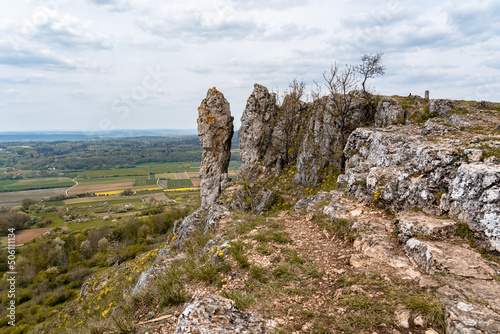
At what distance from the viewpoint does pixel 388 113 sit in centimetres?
1872

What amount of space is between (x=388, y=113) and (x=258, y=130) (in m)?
13.1

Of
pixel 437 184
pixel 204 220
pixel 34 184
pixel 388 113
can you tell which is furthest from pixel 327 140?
pixel 34 184

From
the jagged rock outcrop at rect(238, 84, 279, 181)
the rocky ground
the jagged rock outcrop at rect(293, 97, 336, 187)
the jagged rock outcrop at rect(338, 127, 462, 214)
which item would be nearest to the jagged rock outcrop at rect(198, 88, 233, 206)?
the jagged rock outcrop at rect(238, 84, 279, 181)

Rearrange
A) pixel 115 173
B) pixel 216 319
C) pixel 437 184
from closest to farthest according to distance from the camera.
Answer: pixel 216 319
pixel 437 184
pixel 115 173

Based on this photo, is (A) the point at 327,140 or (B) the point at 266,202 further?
(A) the point at 327,140

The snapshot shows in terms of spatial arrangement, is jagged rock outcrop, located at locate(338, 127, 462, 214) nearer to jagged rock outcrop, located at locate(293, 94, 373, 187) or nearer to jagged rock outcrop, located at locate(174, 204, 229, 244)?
jagged rock outcrop, located at locate(293, 94, 373, 187)

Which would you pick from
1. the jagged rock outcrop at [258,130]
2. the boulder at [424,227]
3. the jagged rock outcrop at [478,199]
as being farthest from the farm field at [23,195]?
the jagged rock outcrop at [478,199]

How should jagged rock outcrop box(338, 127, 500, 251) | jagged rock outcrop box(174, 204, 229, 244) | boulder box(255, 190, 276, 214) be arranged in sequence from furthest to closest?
boulder box(255, 190, 276, 214) < jagged rock outcrop box(174, 204, 229, 244) < jagged rock outcrop box(338, 127, 500, 251)

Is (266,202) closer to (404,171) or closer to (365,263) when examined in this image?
(404,171)

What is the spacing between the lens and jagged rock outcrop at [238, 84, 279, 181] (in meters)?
26.6

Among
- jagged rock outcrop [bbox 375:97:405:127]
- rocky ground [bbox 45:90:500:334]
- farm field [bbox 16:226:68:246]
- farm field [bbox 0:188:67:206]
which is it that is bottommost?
farm field [bbox 16:226:68:246]

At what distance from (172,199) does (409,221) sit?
3336 inches

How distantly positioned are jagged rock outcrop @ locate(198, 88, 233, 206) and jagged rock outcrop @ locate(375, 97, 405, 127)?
16.2 m

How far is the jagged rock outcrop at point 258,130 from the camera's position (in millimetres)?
26566
